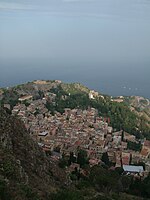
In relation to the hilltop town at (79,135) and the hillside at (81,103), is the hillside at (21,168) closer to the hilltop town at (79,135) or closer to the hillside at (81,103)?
the hilltop town at (79,135)

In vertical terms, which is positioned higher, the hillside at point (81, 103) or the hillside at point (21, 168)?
the hillside at point (21, 168)

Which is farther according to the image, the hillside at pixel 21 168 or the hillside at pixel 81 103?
the hillside at pixel 81 103

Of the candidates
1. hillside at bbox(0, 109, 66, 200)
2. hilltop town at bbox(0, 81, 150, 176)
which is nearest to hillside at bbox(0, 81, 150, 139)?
hilltop town at bbox(0, 81, 150, 176)

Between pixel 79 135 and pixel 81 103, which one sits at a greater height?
pixel 81 103

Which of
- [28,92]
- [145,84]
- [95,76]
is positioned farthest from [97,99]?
[95,76]

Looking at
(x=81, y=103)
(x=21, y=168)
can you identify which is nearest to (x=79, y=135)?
(x=81, y=103)

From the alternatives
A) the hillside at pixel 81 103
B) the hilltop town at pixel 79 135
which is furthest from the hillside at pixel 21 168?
the hillside at pixel 81 103

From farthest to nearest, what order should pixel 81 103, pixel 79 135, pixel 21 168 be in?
pixel 81 103
pixel 79 135
pixel 21 168

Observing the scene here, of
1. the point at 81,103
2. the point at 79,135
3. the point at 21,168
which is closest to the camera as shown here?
the point at 21,168

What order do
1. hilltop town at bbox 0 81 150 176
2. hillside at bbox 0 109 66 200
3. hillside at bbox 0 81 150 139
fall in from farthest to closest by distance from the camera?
1. hillside at bbox 0 81 150 139
2. hilltop town at bbox 0 81 150 176
3. hillside at bbox 0 109 66 200

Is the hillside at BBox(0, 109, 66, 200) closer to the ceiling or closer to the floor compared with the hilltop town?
closer to the ceiling

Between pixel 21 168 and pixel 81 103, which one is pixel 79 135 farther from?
pixel 21 168

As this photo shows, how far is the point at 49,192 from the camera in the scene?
859cm

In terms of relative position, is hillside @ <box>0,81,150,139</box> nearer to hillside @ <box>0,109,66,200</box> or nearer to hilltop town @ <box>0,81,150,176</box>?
hilltop town @ <box>0,81,150,176</box>
